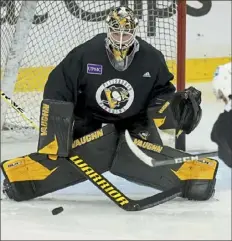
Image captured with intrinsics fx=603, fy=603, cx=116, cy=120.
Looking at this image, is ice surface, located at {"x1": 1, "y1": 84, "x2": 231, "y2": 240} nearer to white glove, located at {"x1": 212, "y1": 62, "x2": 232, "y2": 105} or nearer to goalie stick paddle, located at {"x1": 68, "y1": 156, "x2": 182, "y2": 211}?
goalie stick paddle, located at {"x1": 68, "y1": 156, "x2": 182, "y2": 211}

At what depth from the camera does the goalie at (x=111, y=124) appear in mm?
1927

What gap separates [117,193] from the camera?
186 cm

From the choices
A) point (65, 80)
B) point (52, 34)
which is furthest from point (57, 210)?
point (52, 34)

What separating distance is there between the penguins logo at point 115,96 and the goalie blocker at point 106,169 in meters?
0.13

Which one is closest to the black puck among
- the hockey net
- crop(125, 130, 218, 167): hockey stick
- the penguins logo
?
crop(125, 130, 218, 167): hockey stick

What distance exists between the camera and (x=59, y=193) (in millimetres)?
2084

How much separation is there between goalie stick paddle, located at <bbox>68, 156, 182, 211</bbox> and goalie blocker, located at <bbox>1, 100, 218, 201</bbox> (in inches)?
1.7

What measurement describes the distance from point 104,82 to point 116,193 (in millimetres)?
398

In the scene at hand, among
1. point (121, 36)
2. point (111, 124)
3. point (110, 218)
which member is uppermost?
point (121, 36)

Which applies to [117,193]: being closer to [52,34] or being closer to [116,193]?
[116,193]

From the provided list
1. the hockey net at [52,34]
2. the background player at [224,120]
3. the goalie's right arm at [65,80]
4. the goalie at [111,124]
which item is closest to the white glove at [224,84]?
the background player at [224,120]

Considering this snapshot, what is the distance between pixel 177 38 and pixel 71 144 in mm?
875

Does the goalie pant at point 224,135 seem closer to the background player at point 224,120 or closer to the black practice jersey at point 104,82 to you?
the background player at point 224,120

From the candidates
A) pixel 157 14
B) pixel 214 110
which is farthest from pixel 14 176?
pixel 214 110
